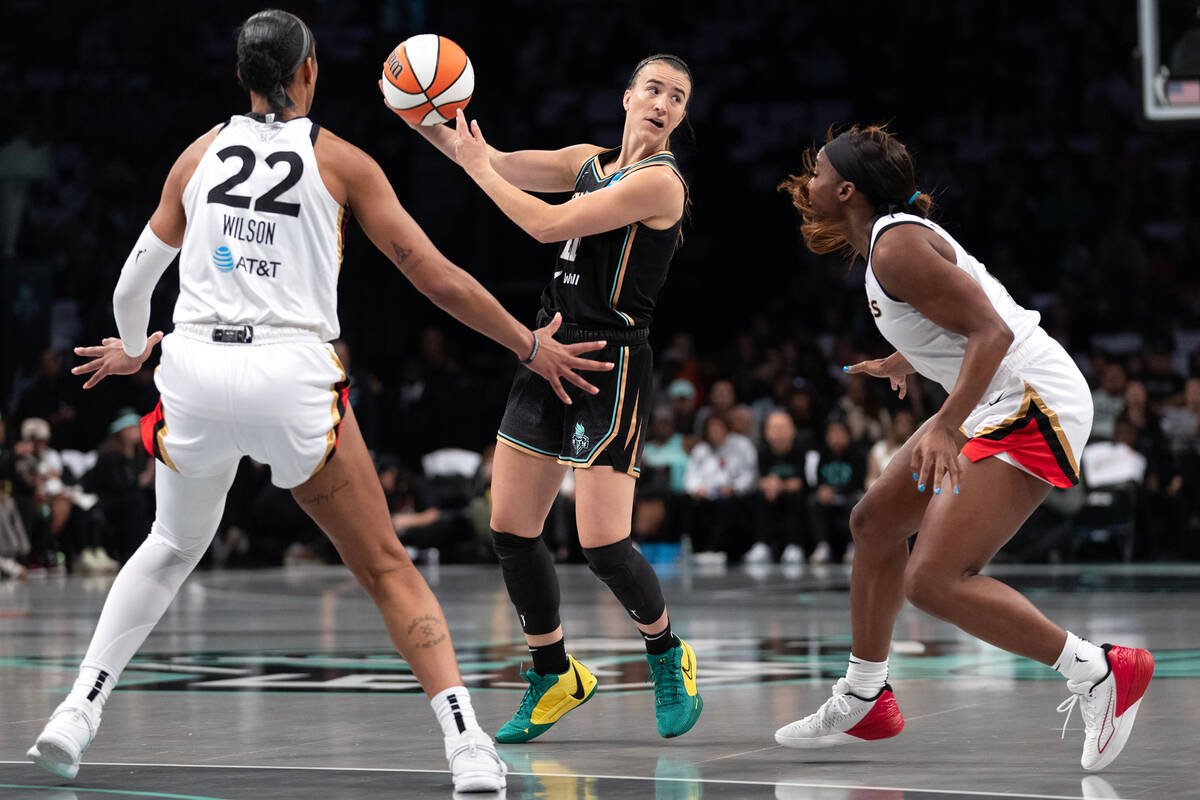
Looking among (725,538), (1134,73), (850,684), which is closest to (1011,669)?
(850,684)

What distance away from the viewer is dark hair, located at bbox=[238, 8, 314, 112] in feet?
14.2

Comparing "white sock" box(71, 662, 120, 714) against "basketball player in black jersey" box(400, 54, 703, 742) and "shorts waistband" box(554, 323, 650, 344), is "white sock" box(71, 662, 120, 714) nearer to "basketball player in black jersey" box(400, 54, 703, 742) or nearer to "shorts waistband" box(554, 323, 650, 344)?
"basketball player in black jersey" box(400, 54, 703, 742)

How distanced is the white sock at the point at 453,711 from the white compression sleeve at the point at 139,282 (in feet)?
4.42

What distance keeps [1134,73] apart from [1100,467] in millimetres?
4041

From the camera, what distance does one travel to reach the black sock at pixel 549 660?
→ 5.45 meters

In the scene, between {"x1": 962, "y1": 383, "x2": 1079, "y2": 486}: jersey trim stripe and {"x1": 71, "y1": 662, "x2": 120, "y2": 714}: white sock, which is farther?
{"x1": 962, "y1": 383, "x2": 1079, "y2": 486}: jersey trim stripe

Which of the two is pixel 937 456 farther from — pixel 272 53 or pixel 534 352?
pixel 272 53

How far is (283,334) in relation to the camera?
4.23 metres

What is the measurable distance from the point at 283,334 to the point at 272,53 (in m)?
0.76

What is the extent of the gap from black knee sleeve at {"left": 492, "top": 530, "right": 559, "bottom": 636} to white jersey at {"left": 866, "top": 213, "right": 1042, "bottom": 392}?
142 centimetres

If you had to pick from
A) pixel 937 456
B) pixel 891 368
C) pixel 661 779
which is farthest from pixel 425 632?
pixel 891 368

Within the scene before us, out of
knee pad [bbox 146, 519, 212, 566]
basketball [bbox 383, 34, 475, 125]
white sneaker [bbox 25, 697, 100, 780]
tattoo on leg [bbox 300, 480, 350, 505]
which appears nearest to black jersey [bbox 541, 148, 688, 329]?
basketball [bbox 383, 34, 475, 125]

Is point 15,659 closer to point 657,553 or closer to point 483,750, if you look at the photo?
point 483,750

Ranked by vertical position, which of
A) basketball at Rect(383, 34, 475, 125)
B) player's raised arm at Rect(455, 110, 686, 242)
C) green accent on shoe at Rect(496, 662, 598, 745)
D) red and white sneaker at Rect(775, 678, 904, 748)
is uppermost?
basketball at Rect(383, 34, 475, 125)
